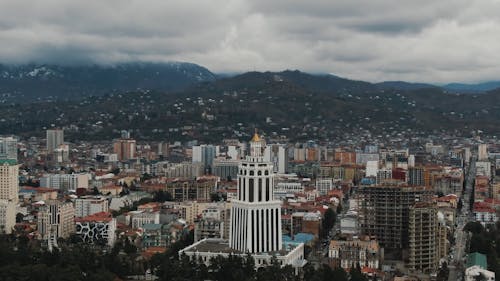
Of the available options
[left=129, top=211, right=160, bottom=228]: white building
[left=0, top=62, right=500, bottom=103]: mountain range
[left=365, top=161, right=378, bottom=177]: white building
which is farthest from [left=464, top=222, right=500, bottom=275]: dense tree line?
[left=0, top=62, right=500, bottom=103]: mountain range

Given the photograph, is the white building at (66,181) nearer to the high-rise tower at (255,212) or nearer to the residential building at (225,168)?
the residential building at (225,168)

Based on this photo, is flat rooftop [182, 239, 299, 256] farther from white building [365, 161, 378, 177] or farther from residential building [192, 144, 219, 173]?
residential building [192, 144, 219, 173]

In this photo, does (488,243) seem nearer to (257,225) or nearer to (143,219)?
(257,225)

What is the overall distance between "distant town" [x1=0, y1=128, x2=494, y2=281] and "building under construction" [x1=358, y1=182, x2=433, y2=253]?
0.17ft

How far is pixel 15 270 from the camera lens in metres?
26.2

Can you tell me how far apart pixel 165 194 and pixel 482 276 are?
28685 mm

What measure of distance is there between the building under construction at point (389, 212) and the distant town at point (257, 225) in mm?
51

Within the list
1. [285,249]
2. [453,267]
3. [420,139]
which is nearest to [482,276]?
[453,267]

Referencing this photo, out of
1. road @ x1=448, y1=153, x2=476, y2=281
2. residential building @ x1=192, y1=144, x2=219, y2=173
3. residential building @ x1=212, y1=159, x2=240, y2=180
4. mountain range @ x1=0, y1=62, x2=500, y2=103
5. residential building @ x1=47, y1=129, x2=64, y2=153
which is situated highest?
mountain range @ x1=0, y1=62, x2=500, y2=103

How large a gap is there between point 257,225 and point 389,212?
7.79 m

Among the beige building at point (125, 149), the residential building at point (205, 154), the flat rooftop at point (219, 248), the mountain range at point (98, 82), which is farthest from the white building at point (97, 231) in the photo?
the mountain range at point (98, 82)

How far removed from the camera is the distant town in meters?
29.2

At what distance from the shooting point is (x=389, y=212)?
35.3 m

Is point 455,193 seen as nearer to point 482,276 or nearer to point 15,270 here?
point 482,276
